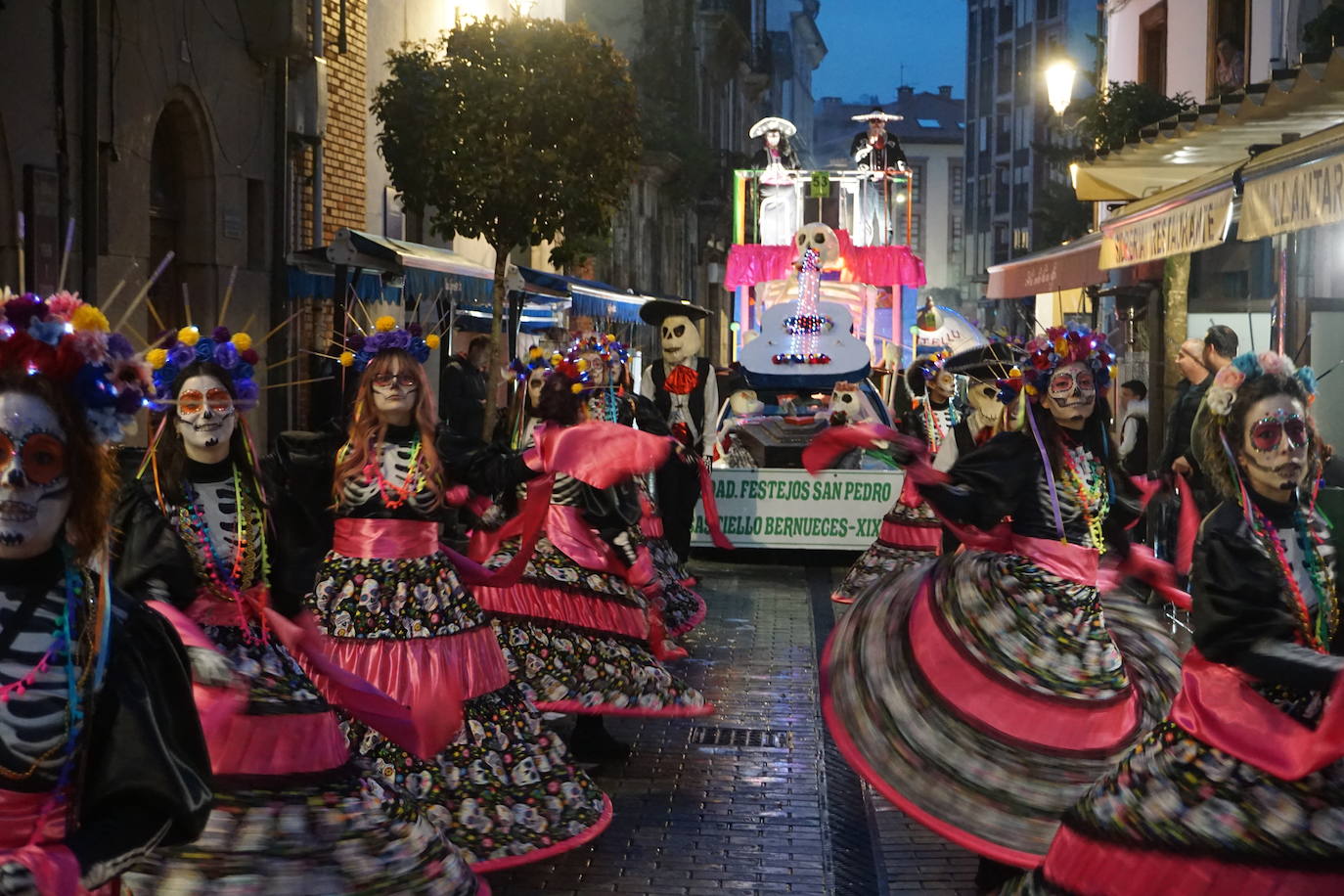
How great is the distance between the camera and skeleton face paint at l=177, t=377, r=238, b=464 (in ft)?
16.9

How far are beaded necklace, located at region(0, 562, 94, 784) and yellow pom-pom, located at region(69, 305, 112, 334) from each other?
45 centimetres

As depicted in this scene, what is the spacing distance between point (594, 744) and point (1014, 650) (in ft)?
8.63

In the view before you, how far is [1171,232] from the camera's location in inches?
476

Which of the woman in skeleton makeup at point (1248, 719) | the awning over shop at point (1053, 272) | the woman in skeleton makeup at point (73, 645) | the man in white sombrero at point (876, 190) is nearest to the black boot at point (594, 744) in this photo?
the woman in skeleton makeup at point (1248, 719)

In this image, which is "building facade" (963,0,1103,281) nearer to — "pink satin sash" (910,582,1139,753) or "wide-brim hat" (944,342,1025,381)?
"wide-brim hat" (944,342,1025,381)

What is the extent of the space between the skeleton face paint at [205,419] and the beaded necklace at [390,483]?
111 cm

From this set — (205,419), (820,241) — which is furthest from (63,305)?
(820,241)

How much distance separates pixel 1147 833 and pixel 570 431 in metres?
3.57

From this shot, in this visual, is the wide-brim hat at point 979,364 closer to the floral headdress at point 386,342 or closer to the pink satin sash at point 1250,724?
the floral headdress at point 386,342

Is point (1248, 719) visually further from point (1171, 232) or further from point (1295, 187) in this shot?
point (1171, 232)

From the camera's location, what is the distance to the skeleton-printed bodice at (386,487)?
20.5ft

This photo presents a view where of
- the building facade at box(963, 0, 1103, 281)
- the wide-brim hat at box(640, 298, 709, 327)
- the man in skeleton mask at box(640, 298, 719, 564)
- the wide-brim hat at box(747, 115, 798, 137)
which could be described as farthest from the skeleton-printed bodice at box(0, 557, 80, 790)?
the building facade at box(963, 0, 1103, 281)

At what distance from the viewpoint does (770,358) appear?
17.4 meters

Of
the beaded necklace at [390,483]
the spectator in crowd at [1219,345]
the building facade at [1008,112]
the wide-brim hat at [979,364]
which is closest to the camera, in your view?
the beaded necklace at [390,483]
